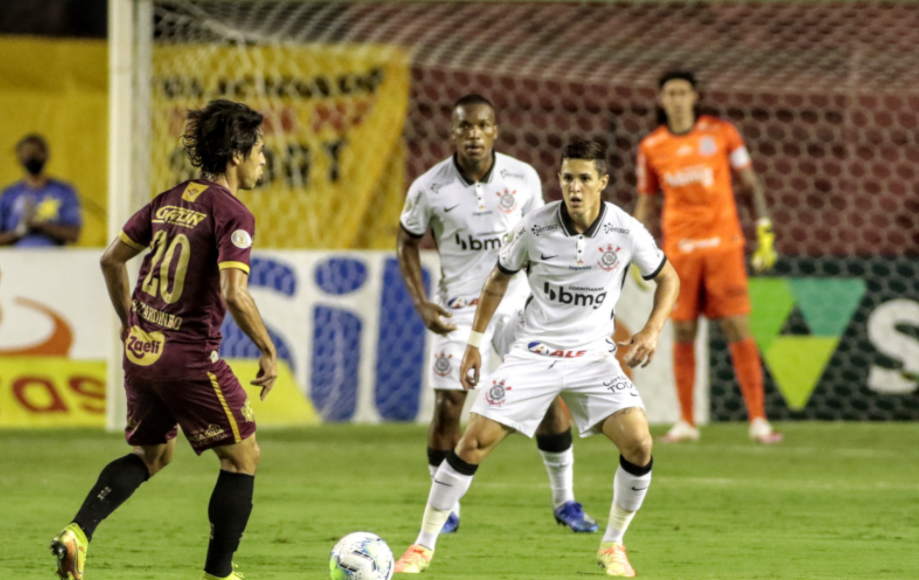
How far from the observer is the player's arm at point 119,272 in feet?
14.5

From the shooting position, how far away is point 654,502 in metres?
6.40

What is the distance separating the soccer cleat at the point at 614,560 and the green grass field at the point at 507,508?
5 cm

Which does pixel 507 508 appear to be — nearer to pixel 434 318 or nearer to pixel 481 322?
pixel 434 318

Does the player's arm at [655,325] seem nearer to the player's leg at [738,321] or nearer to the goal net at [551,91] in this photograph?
the player's leg at [738,321]

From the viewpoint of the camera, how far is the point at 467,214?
5949 millimetres

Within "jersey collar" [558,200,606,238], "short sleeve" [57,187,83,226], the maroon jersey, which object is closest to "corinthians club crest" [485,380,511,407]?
"jersey collar" [558,200,606,238]

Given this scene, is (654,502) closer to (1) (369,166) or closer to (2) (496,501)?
(2) (496,501)

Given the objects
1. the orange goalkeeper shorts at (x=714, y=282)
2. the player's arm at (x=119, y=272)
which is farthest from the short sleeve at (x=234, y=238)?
the orange goalkeeper shorts at (x=714, y=282)

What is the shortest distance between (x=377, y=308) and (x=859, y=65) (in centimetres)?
435

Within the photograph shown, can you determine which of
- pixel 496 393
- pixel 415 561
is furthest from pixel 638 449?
pixel 415 561

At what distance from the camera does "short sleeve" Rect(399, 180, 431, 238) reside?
6.01 m

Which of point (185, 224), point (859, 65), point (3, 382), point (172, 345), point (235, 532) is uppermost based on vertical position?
point (859, 65)

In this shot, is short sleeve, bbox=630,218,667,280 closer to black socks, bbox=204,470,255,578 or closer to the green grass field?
the green grass field

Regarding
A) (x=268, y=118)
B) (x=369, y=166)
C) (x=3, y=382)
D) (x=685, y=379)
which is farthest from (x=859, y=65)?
(x=3, y=382)
